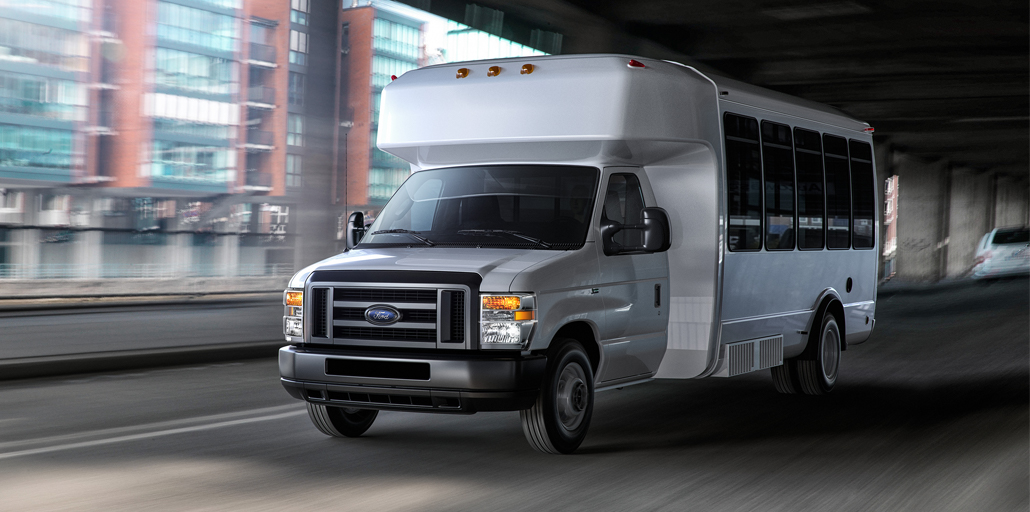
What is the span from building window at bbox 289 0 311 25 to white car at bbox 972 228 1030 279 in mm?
26348

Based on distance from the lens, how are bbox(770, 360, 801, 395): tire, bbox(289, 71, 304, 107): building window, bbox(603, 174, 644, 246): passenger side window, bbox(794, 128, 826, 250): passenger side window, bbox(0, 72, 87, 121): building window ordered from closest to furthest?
1. bbox(603, 174, 644, 246): passenger side window
2. bbox(794, 128, 826, 250): passenger side window
3. bbox(770, 360, 801, 395): tire
4. bbox(289, 71, 304, 107): building window
5. bbox(0, 72, 87, 121): building window

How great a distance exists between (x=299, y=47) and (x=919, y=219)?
→ 132ft

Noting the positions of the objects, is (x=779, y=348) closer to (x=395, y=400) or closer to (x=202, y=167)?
(x=395, y=400)

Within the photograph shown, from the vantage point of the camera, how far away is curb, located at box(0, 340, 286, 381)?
459 inches

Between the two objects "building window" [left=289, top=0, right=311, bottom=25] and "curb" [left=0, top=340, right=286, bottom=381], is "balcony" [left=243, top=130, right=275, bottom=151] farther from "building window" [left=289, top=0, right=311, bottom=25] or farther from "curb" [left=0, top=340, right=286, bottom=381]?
"curb" [left=0, top=340, right=286, bottom=381]

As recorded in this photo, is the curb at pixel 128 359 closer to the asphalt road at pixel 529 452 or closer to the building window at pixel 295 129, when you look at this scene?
the asphalt road at pixel 529 452

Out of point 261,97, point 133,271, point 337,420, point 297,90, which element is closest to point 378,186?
point 297,90

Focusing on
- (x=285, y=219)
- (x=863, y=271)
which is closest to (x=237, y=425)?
(x=863, y=271)

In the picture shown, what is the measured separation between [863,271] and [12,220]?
1522cm

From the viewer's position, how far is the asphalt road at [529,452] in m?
6.09

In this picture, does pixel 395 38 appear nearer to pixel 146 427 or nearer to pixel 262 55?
pixel 262 55

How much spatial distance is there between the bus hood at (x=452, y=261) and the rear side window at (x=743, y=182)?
2.21 metres

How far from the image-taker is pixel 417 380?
6.81m

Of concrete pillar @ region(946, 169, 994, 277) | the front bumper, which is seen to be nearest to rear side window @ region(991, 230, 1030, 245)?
concrete pillar @ region(946, 169, 994, 277)
